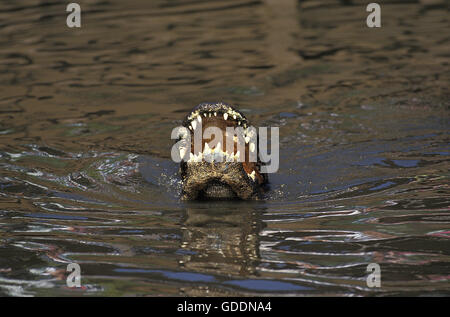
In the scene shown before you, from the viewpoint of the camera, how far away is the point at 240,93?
973 centimetres

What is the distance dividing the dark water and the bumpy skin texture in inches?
Result: 6.0

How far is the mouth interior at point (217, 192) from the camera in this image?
5449 mm

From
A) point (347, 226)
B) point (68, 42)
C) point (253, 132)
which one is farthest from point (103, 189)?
point (68, 42)

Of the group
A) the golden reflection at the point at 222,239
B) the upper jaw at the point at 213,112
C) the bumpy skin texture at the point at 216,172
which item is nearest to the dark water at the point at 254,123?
the golden reflection at the point at 222,239

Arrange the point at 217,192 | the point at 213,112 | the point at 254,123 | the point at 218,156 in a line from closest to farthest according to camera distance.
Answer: the point at 213,112 < the point at 218,156 < the point at 217,192 < the point at 254,123

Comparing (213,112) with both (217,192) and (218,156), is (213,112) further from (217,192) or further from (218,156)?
(217,192)

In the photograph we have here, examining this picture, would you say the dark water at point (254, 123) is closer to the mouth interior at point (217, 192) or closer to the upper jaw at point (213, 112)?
the mouth interior at point (217, 192)

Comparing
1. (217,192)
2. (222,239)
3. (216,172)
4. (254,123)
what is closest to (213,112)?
(216,172)

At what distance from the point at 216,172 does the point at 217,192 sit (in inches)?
11.6

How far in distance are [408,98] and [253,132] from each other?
4.25m

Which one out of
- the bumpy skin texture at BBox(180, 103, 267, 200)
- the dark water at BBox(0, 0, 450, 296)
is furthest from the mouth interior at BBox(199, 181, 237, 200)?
the dark water at BBox(0, 0, 450, 296)

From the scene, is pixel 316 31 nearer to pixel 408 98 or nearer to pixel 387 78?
pixel 387 78

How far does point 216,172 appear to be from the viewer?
5266 mm

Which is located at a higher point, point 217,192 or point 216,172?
point 216,172
